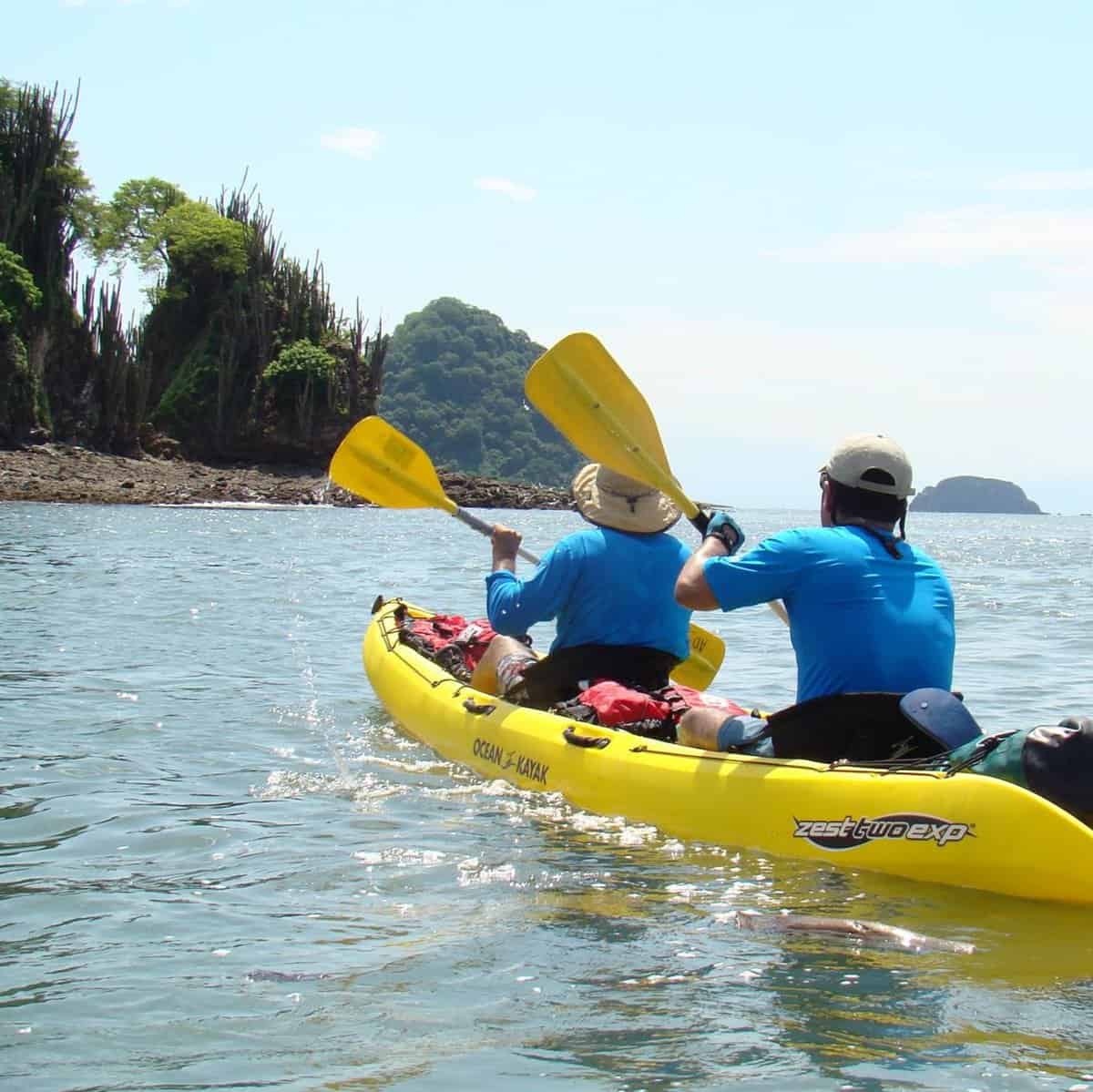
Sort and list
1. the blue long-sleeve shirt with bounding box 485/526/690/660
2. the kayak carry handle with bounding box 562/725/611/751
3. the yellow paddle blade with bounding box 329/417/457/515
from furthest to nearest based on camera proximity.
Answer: the yellow paddle blade with bounding box 329/417/457/515
the blue long-sleeve shirt with bounding box 485/526/690/660
the kayak carry handle with bounding box 562/725/611/751

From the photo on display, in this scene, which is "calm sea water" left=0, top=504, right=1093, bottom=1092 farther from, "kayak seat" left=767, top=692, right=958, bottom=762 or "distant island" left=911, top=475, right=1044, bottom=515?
"distant island" left=911, top=475, right=1044, bottom=515

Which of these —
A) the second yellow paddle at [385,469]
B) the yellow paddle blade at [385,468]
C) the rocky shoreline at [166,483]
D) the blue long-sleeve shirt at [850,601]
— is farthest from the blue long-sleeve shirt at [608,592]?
the rocky shoreline at [166,483]

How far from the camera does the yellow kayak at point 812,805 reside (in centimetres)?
404

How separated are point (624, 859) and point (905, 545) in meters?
1.43

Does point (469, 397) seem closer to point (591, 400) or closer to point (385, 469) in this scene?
point (385, 469)

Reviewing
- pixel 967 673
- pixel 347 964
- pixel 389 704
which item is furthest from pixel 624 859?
pixel 967 673

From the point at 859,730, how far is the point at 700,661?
288cm

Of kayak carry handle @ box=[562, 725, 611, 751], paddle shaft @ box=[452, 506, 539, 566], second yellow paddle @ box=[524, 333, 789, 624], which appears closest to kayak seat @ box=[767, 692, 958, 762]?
kayak carry handle @ box=[562, 725, 611, 751]

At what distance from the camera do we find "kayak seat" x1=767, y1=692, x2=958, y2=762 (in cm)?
454

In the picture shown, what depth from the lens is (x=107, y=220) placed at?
54438mm

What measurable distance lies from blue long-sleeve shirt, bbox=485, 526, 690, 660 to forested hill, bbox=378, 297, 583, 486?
114 metres

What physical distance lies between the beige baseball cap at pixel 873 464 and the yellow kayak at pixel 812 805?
0.94 metres

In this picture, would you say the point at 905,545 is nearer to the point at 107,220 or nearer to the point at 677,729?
the point at 677,729

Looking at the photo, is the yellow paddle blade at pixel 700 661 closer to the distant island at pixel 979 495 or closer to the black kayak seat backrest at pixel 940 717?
the black kayak seat backrest at pixel 940 717
